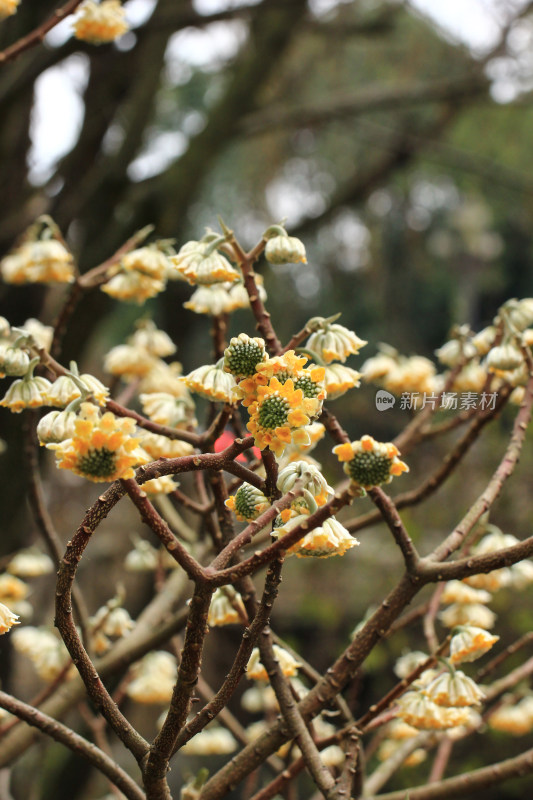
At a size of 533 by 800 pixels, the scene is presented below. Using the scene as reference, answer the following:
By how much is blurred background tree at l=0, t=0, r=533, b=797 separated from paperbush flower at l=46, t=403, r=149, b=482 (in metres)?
0.98

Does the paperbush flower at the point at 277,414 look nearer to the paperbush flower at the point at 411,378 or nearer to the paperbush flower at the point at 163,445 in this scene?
the paperbush flower at the point at 163,445

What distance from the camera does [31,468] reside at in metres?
1.13

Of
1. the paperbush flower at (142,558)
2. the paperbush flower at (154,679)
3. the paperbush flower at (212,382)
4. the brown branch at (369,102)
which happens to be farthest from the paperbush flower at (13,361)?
the brown branch at (369,102)

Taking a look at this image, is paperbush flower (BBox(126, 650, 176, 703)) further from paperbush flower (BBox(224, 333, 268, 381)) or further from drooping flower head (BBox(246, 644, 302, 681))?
paperbush flower (BBox(224, 333, 268, 381))

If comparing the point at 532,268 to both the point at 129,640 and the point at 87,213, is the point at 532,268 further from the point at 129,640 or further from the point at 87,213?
the point at 129,640

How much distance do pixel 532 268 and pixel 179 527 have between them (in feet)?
16.9

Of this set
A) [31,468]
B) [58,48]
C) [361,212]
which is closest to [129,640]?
[31,468]

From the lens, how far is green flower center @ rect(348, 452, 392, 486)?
50cm

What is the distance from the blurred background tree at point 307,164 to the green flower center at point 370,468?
41.4 inches

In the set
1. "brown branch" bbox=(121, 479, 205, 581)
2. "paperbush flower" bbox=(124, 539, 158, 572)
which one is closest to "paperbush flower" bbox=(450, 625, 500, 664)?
"brown branch" bbox=(121, 479, 205, 581)

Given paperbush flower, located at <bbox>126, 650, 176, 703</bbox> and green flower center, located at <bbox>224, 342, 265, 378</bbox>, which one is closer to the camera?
green flower center, located at <bbox>224, 342, 265, 378</bbox>

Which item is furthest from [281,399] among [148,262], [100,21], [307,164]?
[307,164]

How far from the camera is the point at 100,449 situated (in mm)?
508

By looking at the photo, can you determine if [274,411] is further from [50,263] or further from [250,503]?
[50,263]
